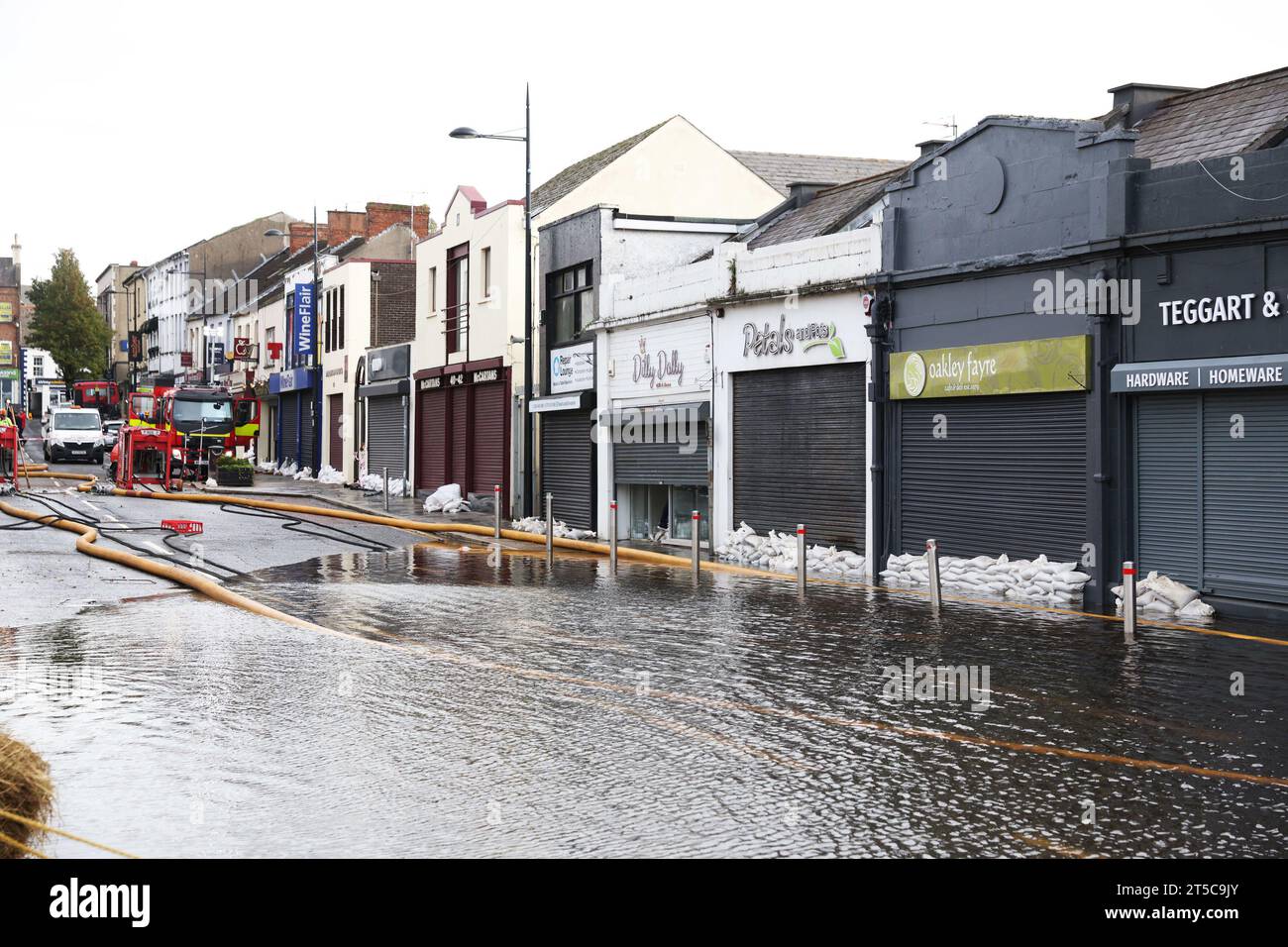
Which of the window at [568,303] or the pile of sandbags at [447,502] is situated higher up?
the window at [568,303]

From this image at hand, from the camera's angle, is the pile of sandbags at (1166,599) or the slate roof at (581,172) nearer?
the pile of sandbags at (1166,599)

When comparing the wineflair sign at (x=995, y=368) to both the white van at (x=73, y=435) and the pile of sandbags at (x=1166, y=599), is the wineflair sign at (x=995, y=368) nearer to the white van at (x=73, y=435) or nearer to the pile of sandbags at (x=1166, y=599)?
the pile of sandbags at (x=1166, y=599)

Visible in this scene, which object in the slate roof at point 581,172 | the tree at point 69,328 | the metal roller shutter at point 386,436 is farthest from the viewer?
the tree at point 69,328

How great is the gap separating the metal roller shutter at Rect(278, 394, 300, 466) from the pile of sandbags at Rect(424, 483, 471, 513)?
2159 cm

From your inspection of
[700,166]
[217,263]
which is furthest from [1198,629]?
[217,263]

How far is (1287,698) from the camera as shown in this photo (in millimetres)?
10352

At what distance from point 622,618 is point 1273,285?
7.89m

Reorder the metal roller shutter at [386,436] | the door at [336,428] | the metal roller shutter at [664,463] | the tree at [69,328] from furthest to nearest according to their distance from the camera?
the tree at [69,328], the door at [336,428], the metal roller shutter at [386,436], the metal roller shutter at [664,463]

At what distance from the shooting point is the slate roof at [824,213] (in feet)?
81.6

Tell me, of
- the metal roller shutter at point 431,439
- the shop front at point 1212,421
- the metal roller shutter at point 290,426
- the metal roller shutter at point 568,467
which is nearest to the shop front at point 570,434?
the metal roller shutter at point 568,467

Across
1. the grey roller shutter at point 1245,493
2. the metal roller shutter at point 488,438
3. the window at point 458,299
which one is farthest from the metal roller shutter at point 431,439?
the grey roller shutter at point 1245,493

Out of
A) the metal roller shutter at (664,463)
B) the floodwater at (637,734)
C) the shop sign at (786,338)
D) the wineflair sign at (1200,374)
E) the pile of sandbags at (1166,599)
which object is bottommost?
the floodwater at (637,734)

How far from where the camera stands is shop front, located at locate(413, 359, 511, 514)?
35906mm
